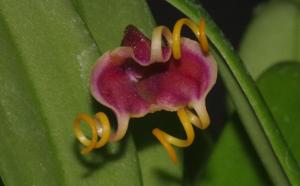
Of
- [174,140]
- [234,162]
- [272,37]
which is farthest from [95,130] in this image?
[272,37]

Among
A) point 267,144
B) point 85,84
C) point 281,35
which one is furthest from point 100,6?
point 281,35

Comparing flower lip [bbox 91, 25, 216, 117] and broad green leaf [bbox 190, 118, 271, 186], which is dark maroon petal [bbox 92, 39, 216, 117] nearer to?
flower lip [bbox 91, 25, 216, 117]

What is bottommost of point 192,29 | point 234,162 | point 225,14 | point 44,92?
point 225,14

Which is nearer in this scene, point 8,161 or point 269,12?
point 8,161

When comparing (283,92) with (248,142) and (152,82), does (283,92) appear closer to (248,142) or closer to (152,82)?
(248,142)

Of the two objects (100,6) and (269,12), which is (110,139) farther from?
(269,12)
